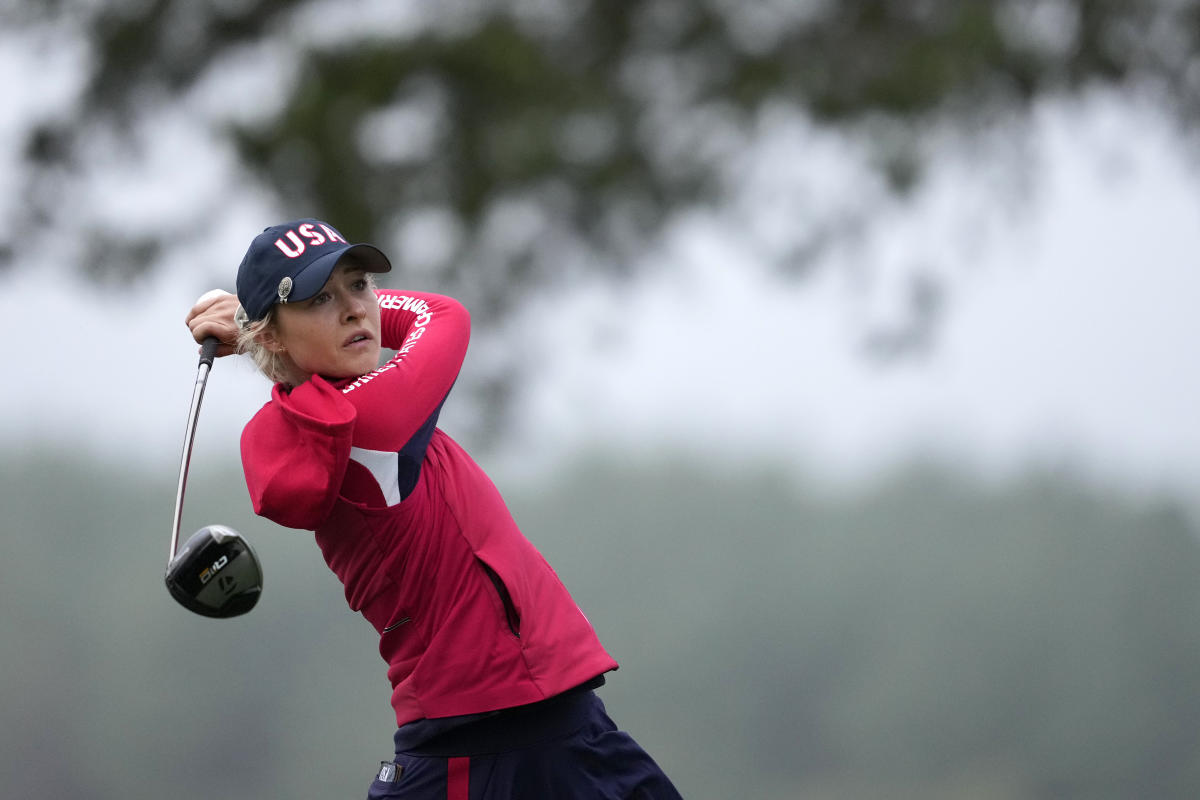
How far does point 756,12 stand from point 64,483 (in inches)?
160

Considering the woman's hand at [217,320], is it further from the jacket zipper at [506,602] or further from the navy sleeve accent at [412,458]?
the jacket zipper at [506,602]

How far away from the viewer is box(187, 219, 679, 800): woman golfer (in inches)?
88.6

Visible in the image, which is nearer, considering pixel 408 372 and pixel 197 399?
pixel 408 372

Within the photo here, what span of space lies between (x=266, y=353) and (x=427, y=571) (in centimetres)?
46

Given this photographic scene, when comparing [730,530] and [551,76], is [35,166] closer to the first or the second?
[551,76]

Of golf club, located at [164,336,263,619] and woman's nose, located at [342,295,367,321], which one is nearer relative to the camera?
golf club, located at [164,336,263,619]

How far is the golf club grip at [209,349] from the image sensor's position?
8.02 ft

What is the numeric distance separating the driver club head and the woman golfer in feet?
0.34

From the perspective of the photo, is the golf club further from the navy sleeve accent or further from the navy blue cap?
the navy blue cap

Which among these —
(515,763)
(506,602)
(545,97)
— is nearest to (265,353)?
(506,602)

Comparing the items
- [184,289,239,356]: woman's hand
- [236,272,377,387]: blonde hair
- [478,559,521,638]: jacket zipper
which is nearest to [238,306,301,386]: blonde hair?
[236,272,377,387]: blonde hair

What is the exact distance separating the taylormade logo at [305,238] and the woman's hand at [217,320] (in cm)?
23

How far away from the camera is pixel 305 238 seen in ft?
7.59

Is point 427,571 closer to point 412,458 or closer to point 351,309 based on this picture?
point 412,458
